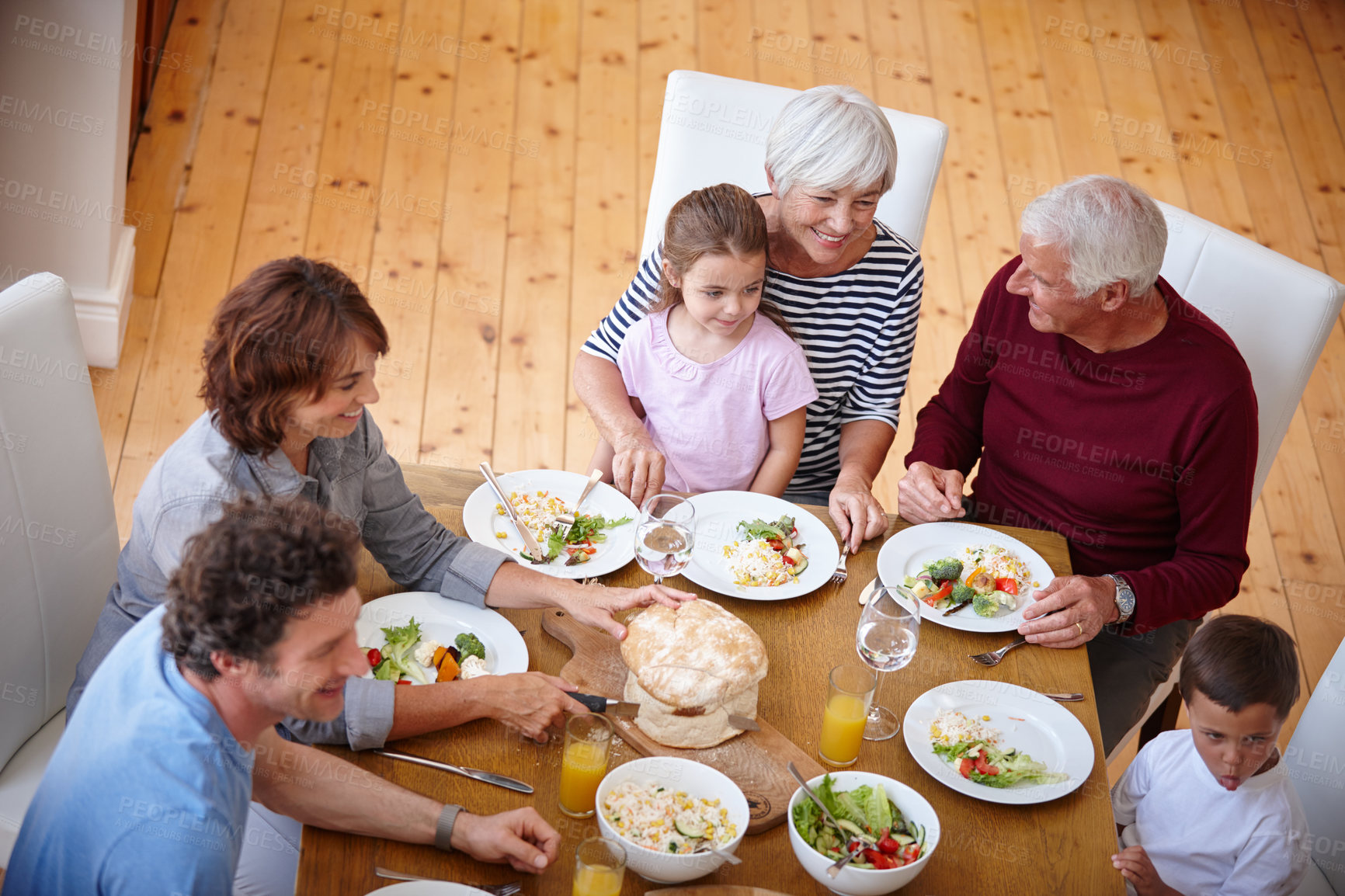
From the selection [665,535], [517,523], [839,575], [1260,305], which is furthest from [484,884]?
[1260,305]

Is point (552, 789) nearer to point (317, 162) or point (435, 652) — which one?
point (435, 652)

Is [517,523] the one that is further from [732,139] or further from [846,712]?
[732,139]

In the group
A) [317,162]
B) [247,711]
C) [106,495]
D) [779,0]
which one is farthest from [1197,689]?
[779,0]

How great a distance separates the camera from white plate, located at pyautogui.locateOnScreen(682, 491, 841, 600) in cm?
190

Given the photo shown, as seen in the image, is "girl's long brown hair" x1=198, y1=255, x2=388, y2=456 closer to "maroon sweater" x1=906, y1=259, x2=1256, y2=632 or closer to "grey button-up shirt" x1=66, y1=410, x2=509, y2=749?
"grey button-up shirt" x1=66, y1=410, x2=509, y2=749

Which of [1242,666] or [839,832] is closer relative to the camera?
[839,832]

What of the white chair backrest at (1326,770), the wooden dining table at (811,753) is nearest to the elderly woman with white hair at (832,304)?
the wooden dining table at (811,753)

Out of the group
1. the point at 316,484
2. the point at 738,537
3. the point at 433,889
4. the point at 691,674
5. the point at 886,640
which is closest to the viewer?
the point at 433,889

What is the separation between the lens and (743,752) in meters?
1.60

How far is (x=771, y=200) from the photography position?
7.78ft

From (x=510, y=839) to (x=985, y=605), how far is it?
0.90 meters

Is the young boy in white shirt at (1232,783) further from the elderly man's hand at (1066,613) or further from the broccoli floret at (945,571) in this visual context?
the broccoli floret at (945,571)

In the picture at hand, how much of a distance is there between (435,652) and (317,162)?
292 cm

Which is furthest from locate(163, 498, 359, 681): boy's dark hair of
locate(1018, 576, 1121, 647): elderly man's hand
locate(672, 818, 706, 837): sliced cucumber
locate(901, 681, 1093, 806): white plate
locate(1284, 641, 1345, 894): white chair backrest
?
locate(1284, 641, 1345, 894): white chair backrest
